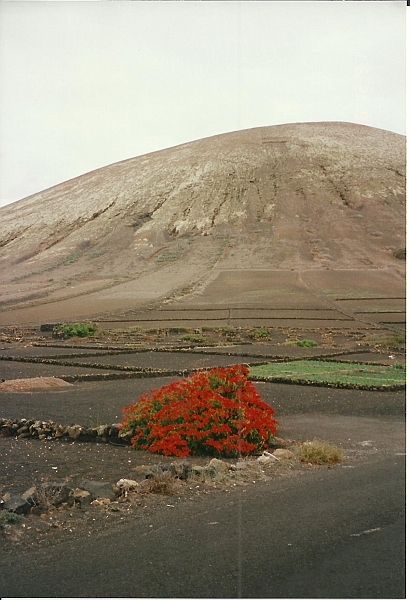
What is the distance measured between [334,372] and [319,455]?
10.9 metres

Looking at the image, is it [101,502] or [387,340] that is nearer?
A: [101,502]

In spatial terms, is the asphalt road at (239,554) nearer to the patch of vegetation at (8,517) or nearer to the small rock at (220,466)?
the patch of vegetation at (8,517)

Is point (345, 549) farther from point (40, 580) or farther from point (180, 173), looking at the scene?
point (180, 173)

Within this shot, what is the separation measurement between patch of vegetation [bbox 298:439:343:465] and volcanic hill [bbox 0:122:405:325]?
3858 centimetres

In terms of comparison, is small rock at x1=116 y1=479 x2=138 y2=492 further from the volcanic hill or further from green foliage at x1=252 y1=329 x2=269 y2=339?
the volcanic hill

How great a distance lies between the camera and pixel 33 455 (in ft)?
30.4

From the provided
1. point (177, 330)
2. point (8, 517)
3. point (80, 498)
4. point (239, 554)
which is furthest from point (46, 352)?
point (239, 554)

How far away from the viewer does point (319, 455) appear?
29.2 ft

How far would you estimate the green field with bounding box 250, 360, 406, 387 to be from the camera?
1726 cm

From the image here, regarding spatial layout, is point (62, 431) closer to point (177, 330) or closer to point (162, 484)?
point (162, 484)

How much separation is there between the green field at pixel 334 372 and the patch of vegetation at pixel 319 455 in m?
7.48

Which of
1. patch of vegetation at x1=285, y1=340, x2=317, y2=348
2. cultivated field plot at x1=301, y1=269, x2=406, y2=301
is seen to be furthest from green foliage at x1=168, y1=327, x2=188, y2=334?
cultivated field plot at x1=301, y1=269, x2=406, y2=301

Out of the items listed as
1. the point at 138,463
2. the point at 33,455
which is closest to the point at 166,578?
the point at 138,463

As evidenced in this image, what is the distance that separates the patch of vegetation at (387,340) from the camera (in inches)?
1247
